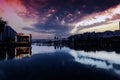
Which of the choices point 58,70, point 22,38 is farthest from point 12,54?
point 22,38

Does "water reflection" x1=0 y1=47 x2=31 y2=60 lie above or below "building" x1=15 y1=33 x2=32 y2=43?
below

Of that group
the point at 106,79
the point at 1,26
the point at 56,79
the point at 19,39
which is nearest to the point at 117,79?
the point at 106,79

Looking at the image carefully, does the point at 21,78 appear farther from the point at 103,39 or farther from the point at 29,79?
the point at 103,39

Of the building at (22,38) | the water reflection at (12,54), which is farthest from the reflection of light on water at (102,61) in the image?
the building at (22,38)

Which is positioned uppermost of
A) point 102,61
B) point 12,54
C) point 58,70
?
point 12,54

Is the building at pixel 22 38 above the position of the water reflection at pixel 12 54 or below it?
above

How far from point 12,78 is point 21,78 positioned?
A: 0.83 m

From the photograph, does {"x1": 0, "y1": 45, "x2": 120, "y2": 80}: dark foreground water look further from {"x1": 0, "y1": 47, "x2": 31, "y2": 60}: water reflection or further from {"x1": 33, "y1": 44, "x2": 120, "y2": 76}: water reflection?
{"x1": 0, "y1": 47, "x2": 31, "y2": 60}: water reflection

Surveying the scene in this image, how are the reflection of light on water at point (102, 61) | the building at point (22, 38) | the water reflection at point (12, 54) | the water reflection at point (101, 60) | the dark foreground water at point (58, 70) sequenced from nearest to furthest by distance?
1. the dark foreground water at point (58, 70)
2. the water reflection at point (101, 60)
3. the reflection of light on water at point (102, 61)
4. the water reflection at point (12, 54)
5. the building at point (22, 38)

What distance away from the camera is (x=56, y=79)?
1705cm

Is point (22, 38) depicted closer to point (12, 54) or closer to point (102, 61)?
point (12, 54)

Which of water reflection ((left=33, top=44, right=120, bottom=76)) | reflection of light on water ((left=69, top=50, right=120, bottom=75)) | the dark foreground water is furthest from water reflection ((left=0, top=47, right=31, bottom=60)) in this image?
reflection of light on water ((left=69, top=50, right=120, bottom=75))

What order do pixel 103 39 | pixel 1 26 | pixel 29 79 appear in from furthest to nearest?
pixel 103 39 < pixel 1 26 < pixel 29 79

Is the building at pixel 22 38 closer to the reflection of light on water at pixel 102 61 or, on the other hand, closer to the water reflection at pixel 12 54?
the water reflection at pixel 12 54
